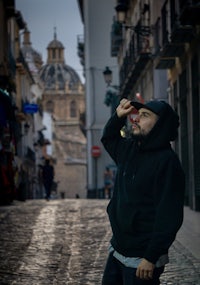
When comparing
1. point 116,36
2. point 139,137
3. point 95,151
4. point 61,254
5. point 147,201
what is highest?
point 116,36

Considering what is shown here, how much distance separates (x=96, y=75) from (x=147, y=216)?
54.1 metres

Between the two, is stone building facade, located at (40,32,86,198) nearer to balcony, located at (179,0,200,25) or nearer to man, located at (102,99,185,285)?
balcony, located at (179,0,200,25)

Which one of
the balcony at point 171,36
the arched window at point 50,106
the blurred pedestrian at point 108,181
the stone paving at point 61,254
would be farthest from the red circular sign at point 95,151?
the arched window at point 50,106

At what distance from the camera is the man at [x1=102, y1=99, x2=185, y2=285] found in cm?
423

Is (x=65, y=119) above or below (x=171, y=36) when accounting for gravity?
above

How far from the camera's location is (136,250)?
4.31 meters

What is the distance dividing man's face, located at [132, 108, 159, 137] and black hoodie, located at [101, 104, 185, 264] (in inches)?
1.2

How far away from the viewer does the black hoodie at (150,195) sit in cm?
425

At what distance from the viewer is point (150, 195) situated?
4.36 m

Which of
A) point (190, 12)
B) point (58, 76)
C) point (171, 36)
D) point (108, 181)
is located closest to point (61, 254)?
point (190, 12)

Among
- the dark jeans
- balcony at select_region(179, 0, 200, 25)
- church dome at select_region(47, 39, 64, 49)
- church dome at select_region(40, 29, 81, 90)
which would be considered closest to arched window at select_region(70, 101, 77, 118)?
church dome at select_region(40, 29, 81, 90)

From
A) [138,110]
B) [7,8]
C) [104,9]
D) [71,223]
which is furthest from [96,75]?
[138,110]

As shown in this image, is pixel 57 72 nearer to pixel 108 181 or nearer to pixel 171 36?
pixel 108 181

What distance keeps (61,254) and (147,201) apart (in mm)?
6863
